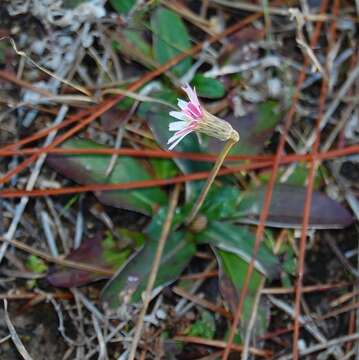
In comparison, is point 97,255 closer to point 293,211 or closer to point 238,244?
point 238,244

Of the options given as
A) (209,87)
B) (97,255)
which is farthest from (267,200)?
(97,255)

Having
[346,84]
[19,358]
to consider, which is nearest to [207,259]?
[19,358]

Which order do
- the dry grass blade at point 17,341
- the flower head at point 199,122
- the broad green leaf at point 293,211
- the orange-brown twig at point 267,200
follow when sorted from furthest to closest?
1. the broad green leaf at point 293,211
2. the orange-brown twig at point 267,200
3. the dry grass blade at point 17,341
4. the flower head at point 199,122

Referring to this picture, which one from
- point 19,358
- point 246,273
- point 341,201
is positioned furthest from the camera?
point 341,201

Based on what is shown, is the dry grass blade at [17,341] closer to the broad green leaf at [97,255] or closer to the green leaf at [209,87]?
the broad green leaf at [97,255]

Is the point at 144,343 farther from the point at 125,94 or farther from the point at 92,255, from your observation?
the point at 125,94

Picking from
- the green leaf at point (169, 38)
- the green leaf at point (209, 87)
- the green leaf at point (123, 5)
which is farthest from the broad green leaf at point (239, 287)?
the green leaf at point (123, 5)
